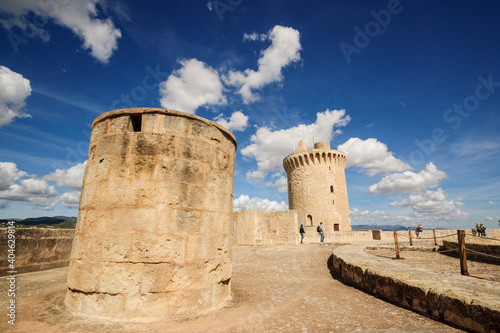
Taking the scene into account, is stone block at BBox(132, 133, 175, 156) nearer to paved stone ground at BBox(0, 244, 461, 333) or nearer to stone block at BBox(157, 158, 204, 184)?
stone block at BBox(157, 158, 204, 184)

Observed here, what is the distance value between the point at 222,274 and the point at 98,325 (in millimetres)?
1657

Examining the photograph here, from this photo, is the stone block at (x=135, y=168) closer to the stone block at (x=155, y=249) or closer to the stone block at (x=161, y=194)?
the stone block at (x=161, y=194)

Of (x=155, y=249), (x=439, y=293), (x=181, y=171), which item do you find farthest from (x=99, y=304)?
(x=439, y=293)

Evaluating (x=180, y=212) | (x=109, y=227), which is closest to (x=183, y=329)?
(x=180, y=212)

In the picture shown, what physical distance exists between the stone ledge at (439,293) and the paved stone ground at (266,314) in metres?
0.16

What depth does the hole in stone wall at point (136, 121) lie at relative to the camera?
11.8 ft

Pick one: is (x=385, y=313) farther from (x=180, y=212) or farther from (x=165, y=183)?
(x=165, y=183)

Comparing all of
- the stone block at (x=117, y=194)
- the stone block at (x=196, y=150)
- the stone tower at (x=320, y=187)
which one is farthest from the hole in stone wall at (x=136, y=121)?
the stone tower at (x=320, y=187)

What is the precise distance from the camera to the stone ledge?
95.1 inches

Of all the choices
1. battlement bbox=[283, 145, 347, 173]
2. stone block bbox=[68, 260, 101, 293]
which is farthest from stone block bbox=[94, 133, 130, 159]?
battlement bbox=[283, 145, 347, 173]

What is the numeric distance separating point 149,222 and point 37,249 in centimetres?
494

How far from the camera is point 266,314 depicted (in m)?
3.15

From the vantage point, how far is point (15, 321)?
2.76m

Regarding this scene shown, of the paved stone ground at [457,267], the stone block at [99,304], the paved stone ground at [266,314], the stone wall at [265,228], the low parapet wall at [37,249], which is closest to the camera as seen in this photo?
the paved stone ground at [266,314]
